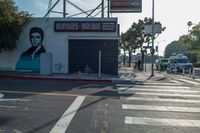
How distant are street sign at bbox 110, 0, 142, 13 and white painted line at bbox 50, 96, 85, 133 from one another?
2261cm

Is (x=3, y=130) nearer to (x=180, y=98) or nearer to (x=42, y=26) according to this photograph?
(x=180, y=98)

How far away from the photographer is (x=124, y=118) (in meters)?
10.5

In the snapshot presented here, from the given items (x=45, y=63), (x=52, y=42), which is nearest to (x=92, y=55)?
(x=52, y=42)

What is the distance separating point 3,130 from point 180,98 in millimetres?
9214

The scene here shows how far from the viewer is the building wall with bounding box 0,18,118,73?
3108cm

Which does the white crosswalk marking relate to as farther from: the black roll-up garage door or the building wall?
the building wall

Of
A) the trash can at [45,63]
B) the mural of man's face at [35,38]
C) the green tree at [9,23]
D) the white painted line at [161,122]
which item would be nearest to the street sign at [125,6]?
the mural of man's face at [35,38]

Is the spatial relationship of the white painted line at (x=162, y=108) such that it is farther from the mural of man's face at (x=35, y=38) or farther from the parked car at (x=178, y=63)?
the parked car at (x=178, y=63)

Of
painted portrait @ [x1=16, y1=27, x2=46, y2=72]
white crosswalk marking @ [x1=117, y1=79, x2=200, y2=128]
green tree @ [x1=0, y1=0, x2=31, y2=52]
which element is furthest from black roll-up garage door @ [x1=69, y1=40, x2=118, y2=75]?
white crosswalk marking @ [x1=117, y1=79, x2=200, y2=128]

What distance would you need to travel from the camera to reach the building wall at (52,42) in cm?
3108

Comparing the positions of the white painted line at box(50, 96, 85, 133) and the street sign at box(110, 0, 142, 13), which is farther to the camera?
the street sign at box(110, 0, 142, 13)

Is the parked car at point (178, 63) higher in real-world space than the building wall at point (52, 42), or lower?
lower

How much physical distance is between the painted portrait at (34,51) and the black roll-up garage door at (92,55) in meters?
2.75

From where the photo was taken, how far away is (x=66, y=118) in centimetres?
1020
